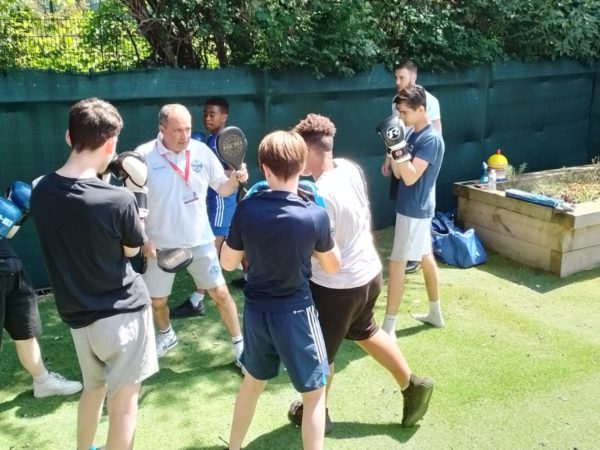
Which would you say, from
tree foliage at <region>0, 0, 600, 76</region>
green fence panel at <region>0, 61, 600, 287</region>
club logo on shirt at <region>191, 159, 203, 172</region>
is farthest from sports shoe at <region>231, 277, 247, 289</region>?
tree foliage at <region>0, 0, 600, 76</region>

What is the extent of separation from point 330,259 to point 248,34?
3.84m

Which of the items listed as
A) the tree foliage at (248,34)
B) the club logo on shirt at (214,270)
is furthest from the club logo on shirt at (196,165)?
the tree foliage at (248,34)

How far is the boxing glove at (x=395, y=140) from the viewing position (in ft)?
13.5

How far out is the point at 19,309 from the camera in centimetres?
372

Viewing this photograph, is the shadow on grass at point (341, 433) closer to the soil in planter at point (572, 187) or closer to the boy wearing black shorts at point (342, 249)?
the boy wearing black shorts at point (342, 249)

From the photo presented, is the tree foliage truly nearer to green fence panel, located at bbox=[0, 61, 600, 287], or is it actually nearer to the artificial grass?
green fence panel, located at bbox=[0, 61, 600, 287]

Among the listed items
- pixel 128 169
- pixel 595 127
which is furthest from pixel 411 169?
pixel 595 127

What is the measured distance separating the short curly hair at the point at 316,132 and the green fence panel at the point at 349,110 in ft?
9.61

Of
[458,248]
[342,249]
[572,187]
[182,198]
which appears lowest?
[458,248]

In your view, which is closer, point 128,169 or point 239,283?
point 128,169

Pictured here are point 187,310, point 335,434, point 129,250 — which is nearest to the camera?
point 129,250

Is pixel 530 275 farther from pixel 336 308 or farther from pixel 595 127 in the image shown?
pixel 595 127

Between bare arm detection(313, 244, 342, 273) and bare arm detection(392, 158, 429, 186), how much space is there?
1.41 m

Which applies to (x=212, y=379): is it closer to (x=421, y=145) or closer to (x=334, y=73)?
(x=421, y=145)
